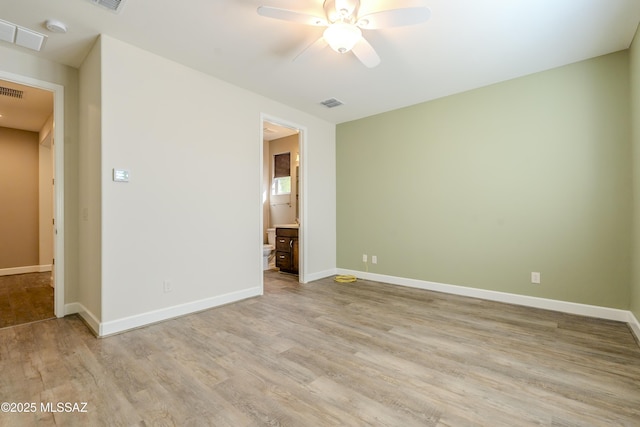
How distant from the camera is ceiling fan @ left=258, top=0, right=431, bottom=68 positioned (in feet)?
6.39

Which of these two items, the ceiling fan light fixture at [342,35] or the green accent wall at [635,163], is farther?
the green accent wall at [635,163]

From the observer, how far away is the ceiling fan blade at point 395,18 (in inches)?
74.3

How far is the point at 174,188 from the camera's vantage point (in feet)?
10.1

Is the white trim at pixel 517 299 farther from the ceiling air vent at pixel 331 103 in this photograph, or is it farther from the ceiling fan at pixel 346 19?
the ceiling fan at pixel 346 19

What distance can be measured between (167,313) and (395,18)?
3.24m

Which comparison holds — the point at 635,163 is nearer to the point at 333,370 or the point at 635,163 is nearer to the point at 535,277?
the point at 535,277

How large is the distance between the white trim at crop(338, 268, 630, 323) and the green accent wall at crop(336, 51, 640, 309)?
0.07 metres

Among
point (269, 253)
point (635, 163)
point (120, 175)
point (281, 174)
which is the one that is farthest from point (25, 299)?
point (635, 163)

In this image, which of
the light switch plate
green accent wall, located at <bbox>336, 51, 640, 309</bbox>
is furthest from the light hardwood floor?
the light switch plate

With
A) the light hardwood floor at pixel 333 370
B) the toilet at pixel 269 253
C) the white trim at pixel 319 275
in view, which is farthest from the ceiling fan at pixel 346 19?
the toilet at pixel 269 253

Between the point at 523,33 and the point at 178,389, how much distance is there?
380 centimetres

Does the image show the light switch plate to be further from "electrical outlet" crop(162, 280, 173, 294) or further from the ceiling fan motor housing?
the ceiling fan motor housing

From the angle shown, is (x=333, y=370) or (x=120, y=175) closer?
(x=333, y=370)

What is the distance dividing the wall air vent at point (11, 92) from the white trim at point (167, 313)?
3260mm
